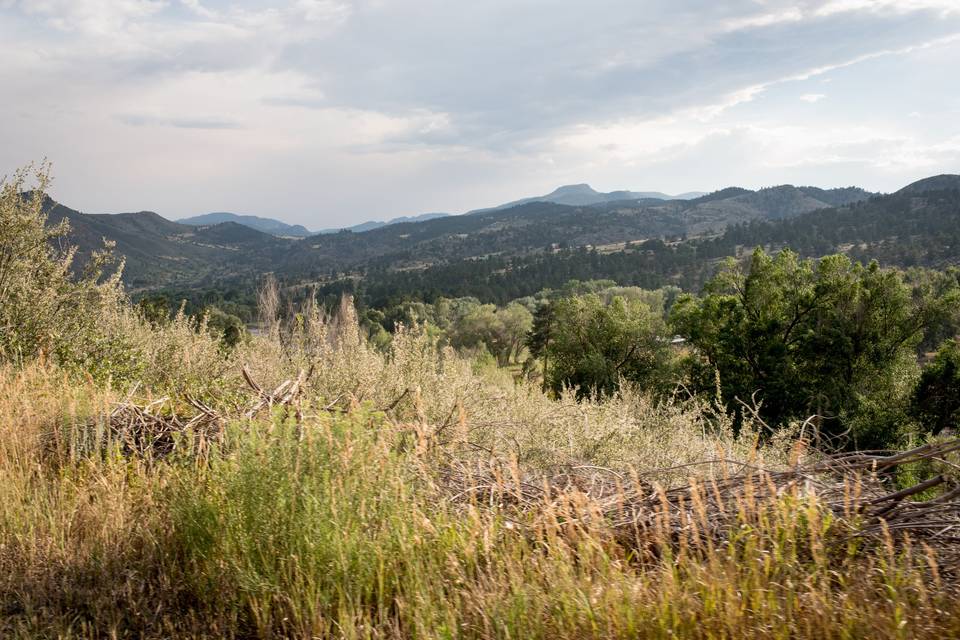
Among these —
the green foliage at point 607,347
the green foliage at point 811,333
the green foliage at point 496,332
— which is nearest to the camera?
the green foliage at point 811,333

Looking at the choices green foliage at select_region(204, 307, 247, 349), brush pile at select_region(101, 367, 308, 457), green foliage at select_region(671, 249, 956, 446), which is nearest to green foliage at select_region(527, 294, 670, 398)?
green foliage at select_region(671, 249, 956, 446)

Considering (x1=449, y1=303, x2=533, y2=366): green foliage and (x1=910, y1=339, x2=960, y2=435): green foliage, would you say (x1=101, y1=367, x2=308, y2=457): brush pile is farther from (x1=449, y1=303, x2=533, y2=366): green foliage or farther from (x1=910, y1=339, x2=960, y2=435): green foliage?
(x1=449, y1=303, x2=533, y2=366): green foliage

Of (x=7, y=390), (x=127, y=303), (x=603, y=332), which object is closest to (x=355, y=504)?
(x=7, y=390)

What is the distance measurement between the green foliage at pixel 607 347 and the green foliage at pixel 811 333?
4061mm

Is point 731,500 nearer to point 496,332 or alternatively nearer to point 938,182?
point 496,332

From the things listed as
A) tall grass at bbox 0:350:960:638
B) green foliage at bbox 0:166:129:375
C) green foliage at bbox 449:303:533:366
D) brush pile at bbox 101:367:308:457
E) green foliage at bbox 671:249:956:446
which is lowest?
green foliage at bbox 449:303:533:366

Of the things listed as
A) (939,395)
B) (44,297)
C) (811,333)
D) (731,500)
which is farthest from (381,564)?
(939,395)

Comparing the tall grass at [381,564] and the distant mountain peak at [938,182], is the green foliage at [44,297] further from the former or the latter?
the distant mountain peak at [938,182]

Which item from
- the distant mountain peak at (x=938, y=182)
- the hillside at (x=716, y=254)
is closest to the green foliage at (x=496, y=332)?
the hillside at (x=716, y=254)

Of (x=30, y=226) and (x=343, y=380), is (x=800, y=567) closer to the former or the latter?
(x=343, y=380)

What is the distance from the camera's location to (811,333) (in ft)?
83.2

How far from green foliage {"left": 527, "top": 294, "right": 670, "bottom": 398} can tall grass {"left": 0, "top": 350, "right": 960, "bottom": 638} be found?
95.2ft

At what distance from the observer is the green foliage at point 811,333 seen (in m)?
24.4

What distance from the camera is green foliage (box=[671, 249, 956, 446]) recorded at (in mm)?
24406
